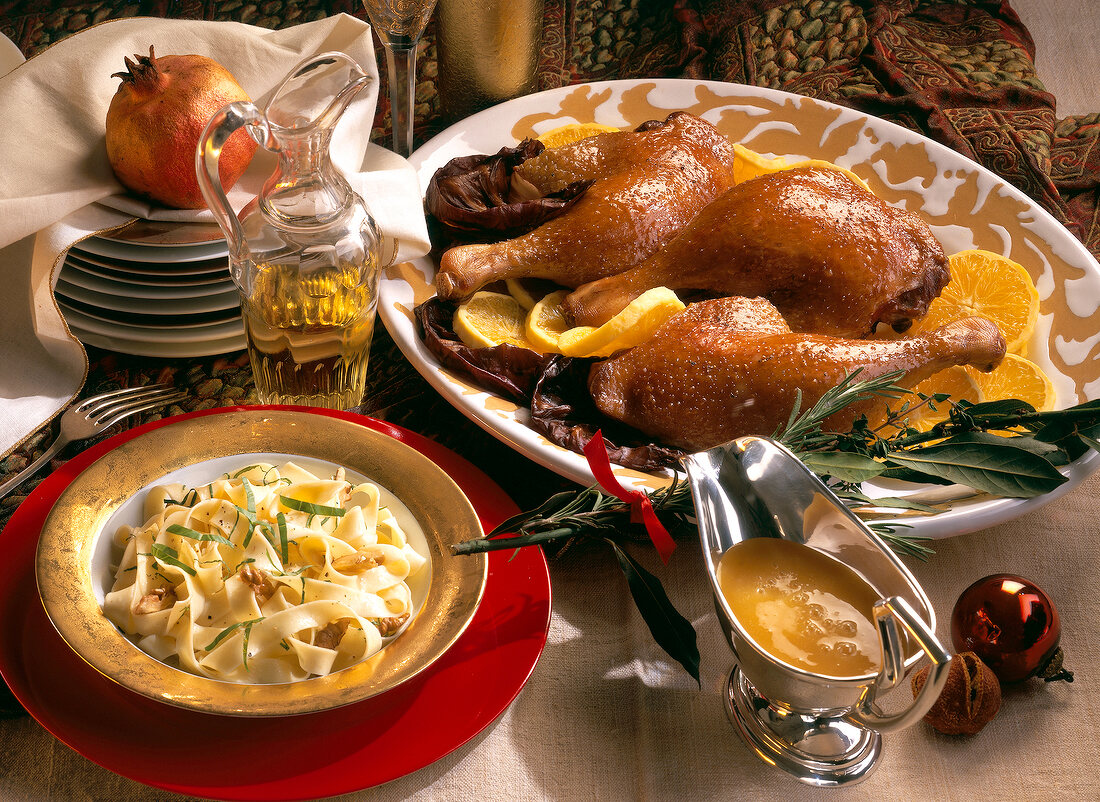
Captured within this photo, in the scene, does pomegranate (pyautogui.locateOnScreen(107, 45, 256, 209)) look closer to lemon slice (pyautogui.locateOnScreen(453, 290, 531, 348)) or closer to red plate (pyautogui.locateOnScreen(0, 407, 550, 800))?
lemon slice (pyautogui.locateOnScreen(453, 290, 531, 348))

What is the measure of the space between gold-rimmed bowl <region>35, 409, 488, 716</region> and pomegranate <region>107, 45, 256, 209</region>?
468mm

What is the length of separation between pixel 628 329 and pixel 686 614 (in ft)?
1.59

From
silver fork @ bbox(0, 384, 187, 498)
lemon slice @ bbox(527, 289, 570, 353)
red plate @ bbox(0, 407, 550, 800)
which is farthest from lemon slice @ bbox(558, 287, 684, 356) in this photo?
silver fork @ bbox(0, 384, 187, 498)

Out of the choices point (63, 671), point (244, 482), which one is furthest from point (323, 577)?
point (63, 671)

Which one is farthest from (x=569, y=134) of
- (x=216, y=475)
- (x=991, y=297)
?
(x=216, y=475)

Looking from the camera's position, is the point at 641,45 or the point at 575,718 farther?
the point at 641,45

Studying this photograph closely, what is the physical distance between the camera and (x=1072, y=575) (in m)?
1.39

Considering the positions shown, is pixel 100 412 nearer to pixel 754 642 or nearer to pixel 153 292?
pixel 153 292

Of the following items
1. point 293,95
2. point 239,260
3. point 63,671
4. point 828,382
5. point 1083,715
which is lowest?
point 1083,715

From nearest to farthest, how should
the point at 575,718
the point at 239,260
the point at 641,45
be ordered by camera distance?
the point at 575,718
the point at 239,260
the point at 641,45

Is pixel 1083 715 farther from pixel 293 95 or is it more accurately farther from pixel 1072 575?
pixel 293 95

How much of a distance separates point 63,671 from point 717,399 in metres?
0.94

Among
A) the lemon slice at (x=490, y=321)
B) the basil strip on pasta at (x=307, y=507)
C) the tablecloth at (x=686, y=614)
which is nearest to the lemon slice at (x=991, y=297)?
the tablecloth at (x=686, y=614)

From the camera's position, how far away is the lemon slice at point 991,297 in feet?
5.66
